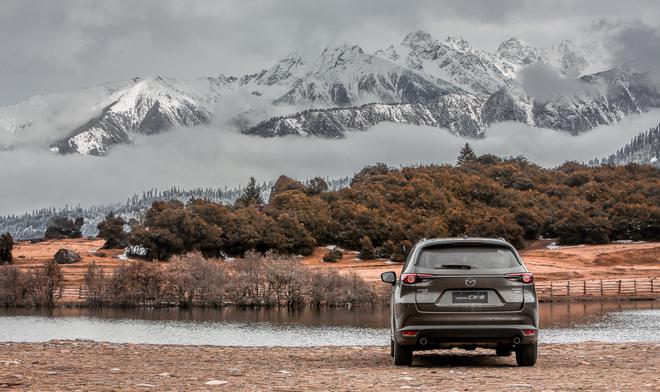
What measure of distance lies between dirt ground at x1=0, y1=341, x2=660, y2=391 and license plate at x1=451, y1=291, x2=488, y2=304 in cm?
139

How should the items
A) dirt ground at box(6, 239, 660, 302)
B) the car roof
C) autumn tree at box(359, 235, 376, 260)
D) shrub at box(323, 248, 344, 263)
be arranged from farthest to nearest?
autumn tree at box(359, 235, 376, 260) < shrub at box(323, 248, 344, 263) < dirt ground at box(6, 239, 660, 302) < the car roof

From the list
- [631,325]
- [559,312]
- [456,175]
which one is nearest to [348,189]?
[456,175]

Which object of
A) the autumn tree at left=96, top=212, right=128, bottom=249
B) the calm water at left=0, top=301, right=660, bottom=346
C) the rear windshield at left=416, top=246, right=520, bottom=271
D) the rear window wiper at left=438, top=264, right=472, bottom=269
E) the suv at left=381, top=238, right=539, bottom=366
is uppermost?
the autumn tree at left=96, top=212, right=128, bottom=249

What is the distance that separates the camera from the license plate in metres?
17.5

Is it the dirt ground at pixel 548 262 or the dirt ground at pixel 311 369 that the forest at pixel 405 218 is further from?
the dirt ground at pixel 311 369

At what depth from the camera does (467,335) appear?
17391mm

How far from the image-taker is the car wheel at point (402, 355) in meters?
18.5

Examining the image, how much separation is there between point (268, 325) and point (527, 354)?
1772 inches

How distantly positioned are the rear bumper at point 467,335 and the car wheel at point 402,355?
0.70 m

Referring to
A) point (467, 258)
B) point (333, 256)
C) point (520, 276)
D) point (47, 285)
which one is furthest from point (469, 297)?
point (333, 256)

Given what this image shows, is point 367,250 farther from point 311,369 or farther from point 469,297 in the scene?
point 469,297

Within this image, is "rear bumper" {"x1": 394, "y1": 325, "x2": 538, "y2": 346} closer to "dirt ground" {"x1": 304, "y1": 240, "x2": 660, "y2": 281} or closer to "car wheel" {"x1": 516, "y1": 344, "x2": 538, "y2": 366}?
"car wheel" {"x1": 516, "y1": 344, "x2": 538, "y2": 366}

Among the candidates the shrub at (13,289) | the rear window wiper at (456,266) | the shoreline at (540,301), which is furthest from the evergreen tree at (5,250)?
the rear window wiper at (456,266)

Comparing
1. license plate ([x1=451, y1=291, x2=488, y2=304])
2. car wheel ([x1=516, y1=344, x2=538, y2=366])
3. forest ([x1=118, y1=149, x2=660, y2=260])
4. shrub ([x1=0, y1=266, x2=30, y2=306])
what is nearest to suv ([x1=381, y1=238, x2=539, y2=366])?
license plate ([x1=451, y1=291, x2=488, y2=304])
